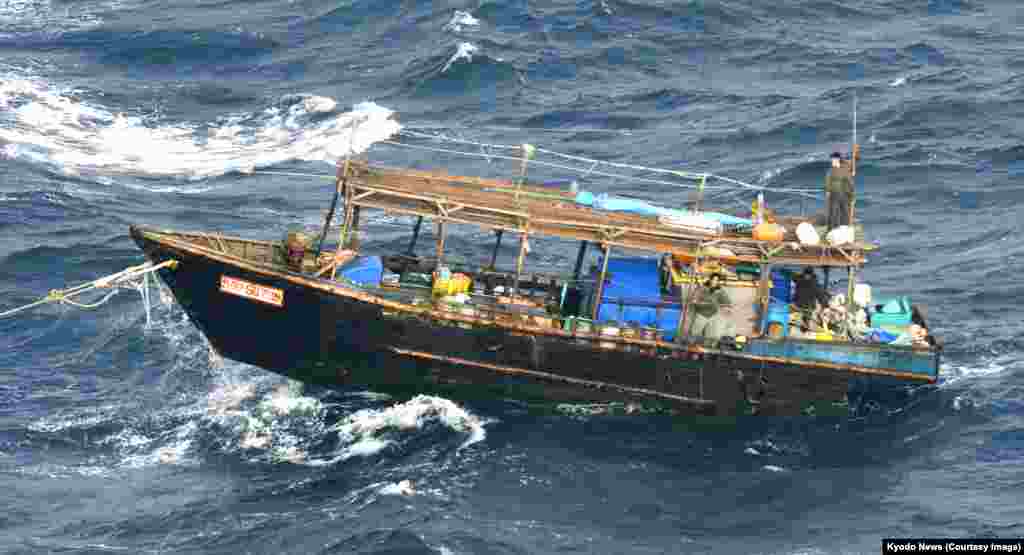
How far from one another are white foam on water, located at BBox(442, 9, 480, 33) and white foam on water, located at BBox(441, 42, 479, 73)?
2.74 metres

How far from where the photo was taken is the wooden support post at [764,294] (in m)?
33.7

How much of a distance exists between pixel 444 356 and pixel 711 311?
6318 mm

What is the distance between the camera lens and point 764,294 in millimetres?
33938

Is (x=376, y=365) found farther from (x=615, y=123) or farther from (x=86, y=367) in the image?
(x=615, y=123)

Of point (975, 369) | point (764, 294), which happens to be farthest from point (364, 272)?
point (975, 369)

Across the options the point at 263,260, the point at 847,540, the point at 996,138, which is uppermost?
the point at 996,138

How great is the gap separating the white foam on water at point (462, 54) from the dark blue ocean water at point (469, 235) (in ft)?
1.27

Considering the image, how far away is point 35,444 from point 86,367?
4.47 metres

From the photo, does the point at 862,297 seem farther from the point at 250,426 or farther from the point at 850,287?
the point at 250,426

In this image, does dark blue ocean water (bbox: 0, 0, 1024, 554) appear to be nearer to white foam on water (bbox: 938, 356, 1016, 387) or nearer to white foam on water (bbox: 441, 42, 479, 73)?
white foam on water (bbox: 938, 356, 1016, 387)

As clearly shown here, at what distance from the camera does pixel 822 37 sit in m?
64.8

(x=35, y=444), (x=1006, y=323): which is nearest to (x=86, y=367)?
(x=35, y=444)

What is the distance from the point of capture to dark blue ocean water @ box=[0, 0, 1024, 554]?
3052 cm

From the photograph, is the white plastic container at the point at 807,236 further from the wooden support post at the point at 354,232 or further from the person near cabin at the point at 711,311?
the wooden support post at the point at 354,232
